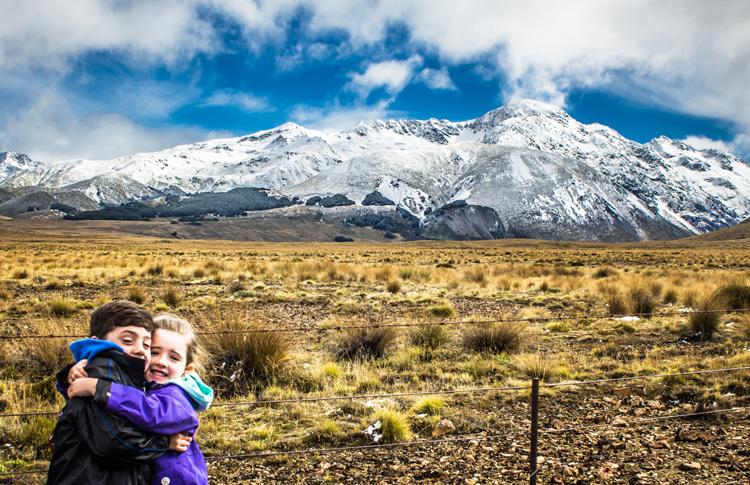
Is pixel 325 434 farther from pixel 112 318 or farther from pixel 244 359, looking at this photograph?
pixel 112 318

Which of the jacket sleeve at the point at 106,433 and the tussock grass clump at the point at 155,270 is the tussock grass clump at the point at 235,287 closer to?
the tussock grass clump at the point at 155,270

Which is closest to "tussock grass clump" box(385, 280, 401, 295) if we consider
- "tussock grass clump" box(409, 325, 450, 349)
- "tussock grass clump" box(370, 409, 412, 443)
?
"tussock grass clump" box(409, 325, 450, 349)

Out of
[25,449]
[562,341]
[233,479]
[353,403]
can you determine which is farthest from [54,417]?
[562,341]

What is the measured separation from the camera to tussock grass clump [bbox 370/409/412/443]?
654 cm

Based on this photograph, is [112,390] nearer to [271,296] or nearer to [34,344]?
[34,344]

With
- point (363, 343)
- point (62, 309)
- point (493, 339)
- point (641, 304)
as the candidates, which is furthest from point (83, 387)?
point (641, 304)

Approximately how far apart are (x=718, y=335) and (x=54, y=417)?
14.1 meters

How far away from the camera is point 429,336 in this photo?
11367 millimetres

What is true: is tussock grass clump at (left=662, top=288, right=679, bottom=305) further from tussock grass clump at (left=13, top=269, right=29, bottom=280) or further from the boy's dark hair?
tussock grass clump at (left=13, top=269, right=29, bottom=280)

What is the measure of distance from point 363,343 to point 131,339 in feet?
25.2

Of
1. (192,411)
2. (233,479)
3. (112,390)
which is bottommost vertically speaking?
(233,479)

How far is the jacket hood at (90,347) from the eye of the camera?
2.89 meters

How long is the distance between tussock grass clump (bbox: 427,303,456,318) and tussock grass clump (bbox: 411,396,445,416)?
8.21 m

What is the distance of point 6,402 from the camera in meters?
7.22
